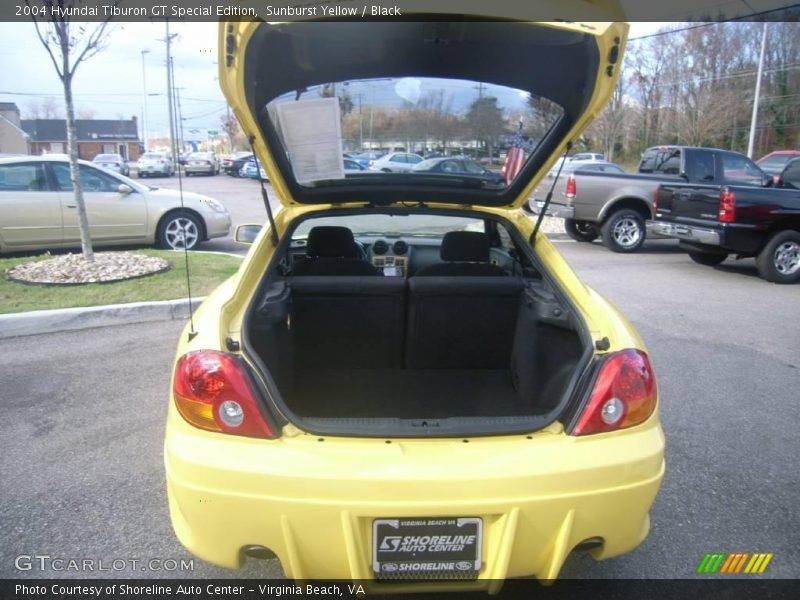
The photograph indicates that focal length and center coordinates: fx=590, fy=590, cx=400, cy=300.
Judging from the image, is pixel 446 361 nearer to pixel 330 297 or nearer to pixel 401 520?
pixel 330 297

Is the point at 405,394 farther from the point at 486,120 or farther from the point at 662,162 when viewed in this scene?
the point at 662,162

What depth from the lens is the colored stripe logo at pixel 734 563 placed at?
2498mm

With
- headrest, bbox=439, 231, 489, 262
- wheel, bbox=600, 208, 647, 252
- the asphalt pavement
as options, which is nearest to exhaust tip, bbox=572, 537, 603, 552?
the asphalt pavement

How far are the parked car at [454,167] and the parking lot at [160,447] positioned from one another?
193 cm

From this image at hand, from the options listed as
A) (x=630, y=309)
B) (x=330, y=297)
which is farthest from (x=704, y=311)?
(x=330, y=297)

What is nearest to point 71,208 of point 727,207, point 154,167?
point 727,207

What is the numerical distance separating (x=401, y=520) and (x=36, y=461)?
239 centimetres

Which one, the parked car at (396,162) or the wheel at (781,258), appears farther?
the wheel at (781,258)

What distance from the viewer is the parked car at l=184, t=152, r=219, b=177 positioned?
34953 mm

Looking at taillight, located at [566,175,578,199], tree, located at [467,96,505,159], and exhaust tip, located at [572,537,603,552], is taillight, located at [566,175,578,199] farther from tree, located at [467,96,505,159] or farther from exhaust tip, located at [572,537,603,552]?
exhaust tip, located at [572,537,603,552]

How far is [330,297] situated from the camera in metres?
3.16

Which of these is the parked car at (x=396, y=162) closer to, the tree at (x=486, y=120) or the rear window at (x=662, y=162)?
the tree at (x=486, y=120)

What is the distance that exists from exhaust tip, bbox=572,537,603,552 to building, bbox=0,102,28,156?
71.6 meters

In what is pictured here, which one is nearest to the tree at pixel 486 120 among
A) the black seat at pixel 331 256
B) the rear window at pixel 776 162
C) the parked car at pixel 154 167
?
the black seat at pixel 331 256
